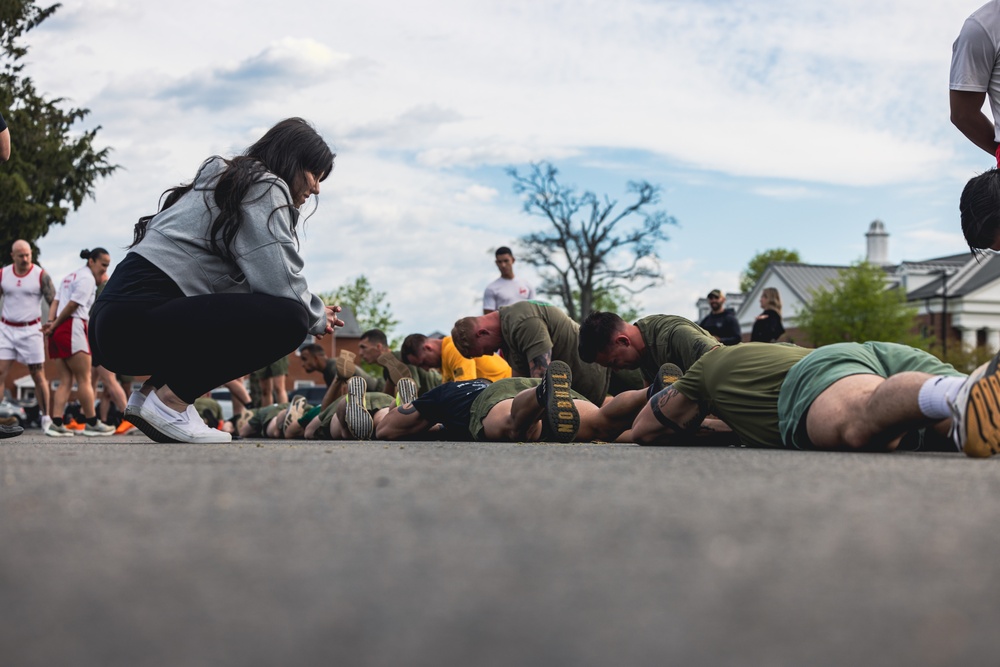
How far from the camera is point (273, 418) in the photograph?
37.7 feet

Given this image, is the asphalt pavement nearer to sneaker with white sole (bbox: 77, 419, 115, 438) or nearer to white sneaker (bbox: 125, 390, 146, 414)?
white sneaker (bbox: 125, 390, 146, 414)

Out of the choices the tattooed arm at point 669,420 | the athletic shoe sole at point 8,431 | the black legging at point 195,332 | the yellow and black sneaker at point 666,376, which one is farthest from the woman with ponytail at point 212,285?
the yellow and black sneaker at point 666,376

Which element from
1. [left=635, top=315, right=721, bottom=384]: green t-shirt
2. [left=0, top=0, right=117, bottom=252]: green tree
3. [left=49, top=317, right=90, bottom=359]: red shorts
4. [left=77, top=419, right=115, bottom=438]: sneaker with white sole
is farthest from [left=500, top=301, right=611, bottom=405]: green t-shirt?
[left=0, top=0, right=117, bottom=252]: green tree

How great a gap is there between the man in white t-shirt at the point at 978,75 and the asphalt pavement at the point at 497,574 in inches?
119

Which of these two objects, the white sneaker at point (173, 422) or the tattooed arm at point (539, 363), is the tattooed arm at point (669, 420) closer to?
the white sneaker at point (173, 422)

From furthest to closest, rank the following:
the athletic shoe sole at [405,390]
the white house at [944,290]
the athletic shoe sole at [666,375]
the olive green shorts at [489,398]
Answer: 1. the white house at [944,290]
2. the athletic shoe sole at [405,390]
3. the olive green shorts at [489,398]
4. the athletic shoe sole at [666,375]

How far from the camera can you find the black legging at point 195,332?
486cm

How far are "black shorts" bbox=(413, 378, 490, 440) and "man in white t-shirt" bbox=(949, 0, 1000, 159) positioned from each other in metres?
3.33

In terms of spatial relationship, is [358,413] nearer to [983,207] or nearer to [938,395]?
[983,207]

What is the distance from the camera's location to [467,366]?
9461 mm

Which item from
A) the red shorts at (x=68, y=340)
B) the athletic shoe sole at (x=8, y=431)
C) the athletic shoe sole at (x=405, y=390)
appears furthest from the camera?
the red shorts at (x=68, y=340)

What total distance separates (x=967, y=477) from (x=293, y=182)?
11.0 ft

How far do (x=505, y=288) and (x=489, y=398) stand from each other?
5.69m

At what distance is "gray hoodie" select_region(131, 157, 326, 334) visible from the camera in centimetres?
481
